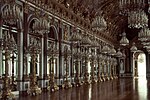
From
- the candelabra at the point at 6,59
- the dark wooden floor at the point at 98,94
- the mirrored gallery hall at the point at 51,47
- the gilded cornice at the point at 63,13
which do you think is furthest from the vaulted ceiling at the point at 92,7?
the candelabra at the point at 6,59

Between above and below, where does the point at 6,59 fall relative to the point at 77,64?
above

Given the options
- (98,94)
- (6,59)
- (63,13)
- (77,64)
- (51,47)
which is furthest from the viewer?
(77,64)

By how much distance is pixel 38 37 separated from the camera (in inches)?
808

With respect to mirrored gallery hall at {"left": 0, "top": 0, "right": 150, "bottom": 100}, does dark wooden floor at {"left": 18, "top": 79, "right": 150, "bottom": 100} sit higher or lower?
lower

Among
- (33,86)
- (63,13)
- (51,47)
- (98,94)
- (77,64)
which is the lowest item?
(98,94)

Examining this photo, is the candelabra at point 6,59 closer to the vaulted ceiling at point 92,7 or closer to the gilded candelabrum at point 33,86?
the gilded candelabrum at point 33,86

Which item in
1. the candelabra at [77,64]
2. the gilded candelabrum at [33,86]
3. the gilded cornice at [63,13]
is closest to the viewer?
the gilded candelabrum at [33,86]

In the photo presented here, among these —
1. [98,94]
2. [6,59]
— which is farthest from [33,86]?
[98,94]

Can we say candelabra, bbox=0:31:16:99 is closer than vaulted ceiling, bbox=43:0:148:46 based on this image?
Yes

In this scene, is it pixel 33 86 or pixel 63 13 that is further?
pixel 63 13

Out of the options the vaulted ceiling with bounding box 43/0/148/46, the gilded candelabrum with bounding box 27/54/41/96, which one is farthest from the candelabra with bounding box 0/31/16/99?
the vaulted ceiling with bounding box 43/0/148/46

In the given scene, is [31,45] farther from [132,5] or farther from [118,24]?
[118,24]

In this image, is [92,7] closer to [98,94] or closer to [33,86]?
[33,86]

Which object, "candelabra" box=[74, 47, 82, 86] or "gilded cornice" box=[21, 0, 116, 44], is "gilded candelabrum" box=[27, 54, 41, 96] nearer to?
"gilded cornice" box=[21, 0, 116, 44]
